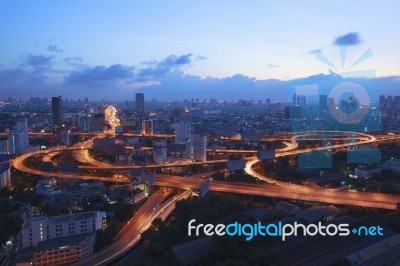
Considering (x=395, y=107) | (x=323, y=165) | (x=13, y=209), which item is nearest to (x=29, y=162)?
(x=13, y=209)

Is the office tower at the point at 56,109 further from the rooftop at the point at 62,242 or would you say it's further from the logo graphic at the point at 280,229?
the logo graphic at the point at 280,229

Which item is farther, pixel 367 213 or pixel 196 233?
pixel 367 213

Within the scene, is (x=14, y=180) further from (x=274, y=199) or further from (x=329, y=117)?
(x=329, y=117)

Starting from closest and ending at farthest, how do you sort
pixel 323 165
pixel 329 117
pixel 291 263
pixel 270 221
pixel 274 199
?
pixel 291 263 → pixel 270 221 → pixel 274 199 → pixel 323 165 → pixel 329 117

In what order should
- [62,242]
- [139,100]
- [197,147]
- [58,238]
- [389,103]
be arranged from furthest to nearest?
[139,100] < [389,103] < [197,147] < [58,238] < [62,242]

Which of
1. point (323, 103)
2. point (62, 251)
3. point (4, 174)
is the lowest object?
point (62, 251)

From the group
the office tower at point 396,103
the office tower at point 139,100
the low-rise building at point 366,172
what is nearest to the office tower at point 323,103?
the low-rise building at point 366,172

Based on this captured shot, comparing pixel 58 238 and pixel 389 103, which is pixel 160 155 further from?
pixel 389 103

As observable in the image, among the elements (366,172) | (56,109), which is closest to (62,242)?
(366,172)

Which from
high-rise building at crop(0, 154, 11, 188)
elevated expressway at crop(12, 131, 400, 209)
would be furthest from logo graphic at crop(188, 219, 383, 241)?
high-rise building at crop(0, 154, 11, 188)

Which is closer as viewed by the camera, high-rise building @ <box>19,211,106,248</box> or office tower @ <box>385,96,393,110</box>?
high-rise building @ <box>19,211,106,248</box>

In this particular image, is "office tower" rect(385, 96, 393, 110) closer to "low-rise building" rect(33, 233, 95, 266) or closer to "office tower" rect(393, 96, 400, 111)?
"office tower" rect(393, 96, 400, 111)
